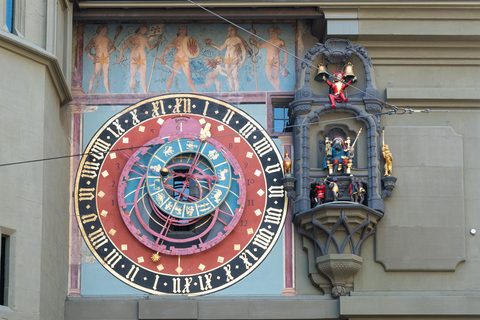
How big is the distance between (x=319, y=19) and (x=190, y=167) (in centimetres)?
312

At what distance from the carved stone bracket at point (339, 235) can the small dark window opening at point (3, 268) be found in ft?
14.6

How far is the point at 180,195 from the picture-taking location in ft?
61.0

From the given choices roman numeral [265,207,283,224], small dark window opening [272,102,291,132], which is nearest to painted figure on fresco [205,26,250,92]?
small dark window opening [272,102,291,132]

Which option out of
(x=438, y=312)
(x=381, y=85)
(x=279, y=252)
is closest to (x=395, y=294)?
(x=438, y=312)

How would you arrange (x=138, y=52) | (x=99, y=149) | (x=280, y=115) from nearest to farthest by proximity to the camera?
(x=99, y=149), (x=280, y=115), (x=138, y=52)

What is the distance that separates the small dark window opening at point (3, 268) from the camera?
16.2m

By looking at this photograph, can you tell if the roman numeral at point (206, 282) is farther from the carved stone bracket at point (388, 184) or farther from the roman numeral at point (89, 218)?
the carved stone bracket at point (388, 184)

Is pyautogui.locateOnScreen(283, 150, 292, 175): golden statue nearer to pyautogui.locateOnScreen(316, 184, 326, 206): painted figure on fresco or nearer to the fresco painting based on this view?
pyautogui.locateOnScreen(316, 184, 326, 206): painted figure on fresco

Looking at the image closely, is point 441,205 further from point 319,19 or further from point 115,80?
point 115,80

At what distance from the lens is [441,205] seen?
1839cm

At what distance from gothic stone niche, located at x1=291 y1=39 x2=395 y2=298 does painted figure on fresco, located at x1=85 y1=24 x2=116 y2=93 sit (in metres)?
3.10

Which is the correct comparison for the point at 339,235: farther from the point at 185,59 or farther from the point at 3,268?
the point at 3,268

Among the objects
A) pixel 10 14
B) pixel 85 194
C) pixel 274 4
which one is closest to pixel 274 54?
pixel 274 4

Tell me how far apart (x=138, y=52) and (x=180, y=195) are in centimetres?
255
